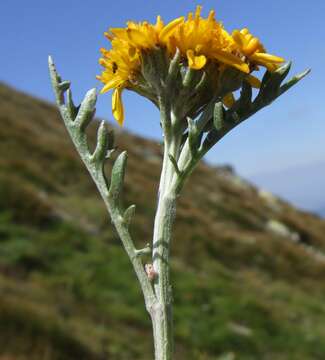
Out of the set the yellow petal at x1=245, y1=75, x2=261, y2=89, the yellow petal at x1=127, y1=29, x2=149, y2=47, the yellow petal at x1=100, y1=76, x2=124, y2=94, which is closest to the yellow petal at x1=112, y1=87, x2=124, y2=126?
the yellow petal at x1=100, y1=76, x2=124, y2=94

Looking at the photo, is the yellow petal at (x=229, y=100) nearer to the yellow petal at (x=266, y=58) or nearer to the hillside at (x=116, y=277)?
the yellow petal at (x=266, y=58)

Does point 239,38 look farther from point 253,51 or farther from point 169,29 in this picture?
point 169,29

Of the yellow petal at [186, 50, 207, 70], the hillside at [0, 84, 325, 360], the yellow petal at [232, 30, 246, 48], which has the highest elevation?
the hillside at [0, 84, 325, 360]

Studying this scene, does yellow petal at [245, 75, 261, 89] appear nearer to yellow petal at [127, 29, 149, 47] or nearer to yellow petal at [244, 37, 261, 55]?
yellow petal at [244, 37, 261, 55]

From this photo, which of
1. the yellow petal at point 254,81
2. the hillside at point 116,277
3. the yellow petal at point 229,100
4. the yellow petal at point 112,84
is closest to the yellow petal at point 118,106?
A: the yellow petal at point 112,84

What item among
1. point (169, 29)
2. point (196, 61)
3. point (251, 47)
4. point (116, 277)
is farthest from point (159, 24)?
point (116, 277)

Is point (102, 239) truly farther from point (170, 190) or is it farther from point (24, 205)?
point (170, 190)

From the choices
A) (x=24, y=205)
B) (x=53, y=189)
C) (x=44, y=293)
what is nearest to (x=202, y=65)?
(x=44, y=293)
